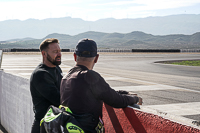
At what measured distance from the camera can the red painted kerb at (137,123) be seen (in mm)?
2492

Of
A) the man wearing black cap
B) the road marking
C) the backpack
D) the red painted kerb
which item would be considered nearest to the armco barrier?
the red painted kerb

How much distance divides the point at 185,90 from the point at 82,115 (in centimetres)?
934

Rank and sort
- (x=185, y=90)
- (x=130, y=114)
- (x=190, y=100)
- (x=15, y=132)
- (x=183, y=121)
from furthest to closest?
(x=185, y=90)
(x=190, y=100)
(x=15, y=132)
(x=130, y=114)
(x=183, y=121)

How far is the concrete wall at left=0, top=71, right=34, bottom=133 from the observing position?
19.6 ft

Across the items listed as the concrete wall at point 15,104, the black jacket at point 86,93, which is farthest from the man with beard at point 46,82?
the concrete wall at point 15,104

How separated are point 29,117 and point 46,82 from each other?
7.38ft

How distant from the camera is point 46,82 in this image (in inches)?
152

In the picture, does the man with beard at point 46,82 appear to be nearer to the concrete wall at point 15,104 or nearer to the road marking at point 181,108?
the concrete wall at point 15,104

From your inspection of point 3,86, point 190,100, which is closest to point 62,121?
point 3,86

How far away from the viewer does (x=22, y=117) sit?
256 inches

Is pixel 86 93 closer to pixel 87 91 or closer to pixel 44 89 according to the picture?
pixel 87 91

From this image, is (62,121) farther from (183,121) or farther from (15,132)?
(15,132)

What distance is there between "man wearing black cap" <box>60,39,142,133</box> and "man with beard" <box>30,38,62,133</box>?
77cm

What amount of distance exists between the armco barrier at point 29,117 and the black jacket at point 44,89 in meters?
0.64
